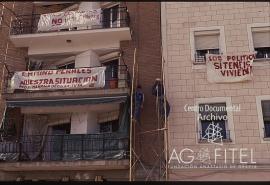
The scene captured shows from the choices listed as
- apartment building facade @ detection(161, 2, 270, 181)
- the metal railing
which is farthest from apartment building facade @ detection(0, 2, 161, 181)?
the metal railing

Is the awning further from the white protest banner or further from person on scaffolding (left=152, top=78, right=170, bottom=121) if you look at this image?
the white protest banner

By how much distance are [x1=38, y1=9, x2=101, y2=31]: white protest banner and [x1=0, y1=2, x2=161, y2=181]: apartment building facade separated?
4 cm

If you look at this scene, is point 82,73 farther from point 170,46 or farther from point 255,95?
point 255,95

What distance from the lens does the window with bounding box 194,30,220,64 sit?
15.9 metres

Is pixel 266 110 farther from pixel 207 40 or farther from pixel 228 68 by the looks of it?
pixel 207 40

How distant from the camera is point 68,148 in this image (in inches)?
591

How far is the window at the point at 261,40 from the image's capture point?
15489mm

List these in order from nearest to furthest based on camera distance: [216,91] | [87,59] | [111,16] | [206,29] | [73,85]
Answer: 1. [216,91]
2. [73,85]
3. [206,29]
4. [87,59]
5. [111,16]

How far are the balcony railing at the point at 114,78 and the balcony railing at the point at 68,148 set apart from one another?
187 cm

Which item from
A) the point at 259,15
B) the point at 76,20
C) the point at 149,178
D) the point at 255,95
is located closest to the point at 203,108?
the point at 255,95

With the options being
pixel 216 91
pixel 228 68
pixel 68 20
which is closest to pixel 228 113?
pixel 216 91

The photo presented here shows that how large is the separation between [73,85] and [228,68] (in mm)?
5498

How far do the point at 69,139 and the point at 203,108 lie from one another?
187 inches

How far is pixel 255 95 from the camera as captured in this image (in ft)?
47.8
